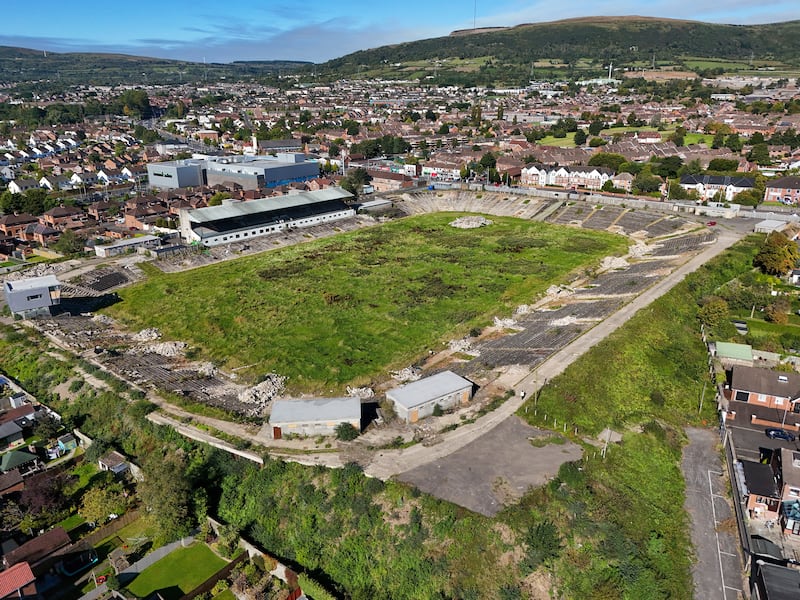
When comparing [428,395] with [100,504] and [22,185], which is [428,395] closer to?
[100,504]

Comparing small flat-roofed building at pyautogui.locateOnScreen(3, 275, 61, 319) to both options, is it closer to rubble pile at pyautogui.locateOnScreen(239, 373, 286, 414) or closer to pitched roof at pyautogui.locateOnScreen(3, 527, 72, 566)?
rubble pile at pyautogui.locateOnScreen(239, 373, 286, 414)

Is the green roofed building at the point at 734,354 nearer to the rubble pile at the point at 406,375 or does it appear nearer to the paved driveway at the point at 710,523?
the paved driveway at the point at 710,523

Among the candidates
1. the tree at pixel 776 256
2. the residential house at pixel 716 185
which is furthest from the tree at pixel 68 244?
the residential house at pixel 716 185

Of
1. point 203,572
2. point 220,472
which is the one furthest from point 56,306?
point 203,572

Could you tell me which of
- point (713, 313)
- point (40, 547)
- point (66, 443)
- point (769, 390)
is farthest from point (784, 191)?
point (40, 547)

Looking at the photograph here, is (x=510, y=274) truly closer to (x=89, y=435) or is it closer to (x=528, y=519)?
(x=528, y=519)

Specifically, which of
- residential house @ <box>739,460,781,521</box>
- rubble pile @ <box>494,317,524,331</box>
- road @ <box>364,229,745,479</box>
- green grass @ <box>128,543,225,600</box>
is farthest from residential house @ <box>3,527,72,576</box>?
residential house @ <box>739,460,781,521</box>

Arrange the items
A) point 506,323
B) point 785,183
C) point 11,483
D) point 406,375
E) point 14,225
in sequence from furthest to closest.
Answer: point 785,183 < point 14,225 < point 506,323 < point 406,375 < point 11,483

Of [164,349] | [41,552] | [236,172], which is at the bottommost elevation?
[41,552]
